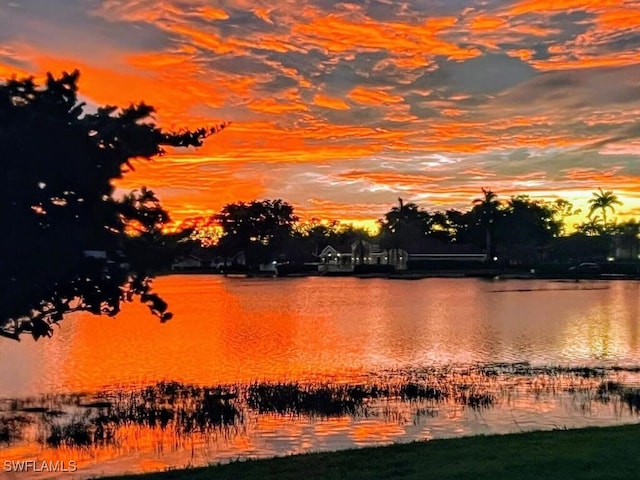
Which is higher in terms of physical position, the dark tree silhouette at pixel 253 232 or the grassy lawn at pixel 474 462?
the dark tree silhouette at pixel 253 232

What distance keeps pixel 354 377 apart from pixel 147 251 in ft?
58.7

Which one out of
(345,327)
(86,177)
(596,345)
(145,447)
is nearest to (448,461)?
(86,177)

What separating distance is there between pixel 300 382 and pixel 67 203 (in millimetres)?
17149

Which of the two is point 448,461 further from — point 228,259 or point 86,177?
point 228,259

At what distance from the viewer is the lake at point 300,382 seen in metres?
19.2

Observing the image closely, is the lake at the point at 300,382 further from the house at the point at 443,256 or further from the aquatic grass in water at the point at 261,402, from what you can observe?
the house at the point at 443,256

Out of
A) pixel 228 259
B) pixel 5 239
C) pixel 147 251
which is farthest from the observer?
pixel 228 259

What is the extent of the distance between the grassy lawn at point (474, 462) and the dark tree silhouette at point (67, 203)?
325 cm

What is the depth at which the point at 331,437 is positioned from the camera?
1900 cm

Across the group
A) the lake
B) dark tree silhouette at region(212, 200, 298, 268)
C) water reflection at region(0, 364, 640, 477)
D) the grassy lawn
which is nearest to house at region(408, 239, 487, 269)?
dark tree silhouette at region(212, 200, 298, 268)

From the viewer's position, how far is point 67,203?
38.1 feet

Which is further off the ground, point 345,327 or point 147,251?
point 147,251

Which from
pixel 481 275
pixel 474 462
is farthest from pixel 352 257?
pixel 474 462

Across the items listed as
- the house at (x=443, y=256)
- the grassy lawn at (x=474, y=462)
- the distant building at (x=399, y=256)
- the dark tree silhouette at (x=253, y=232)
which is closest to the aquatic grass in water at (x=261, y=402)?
the grassy lawn at (x=474, y=462)
